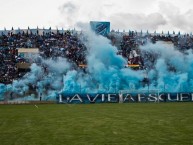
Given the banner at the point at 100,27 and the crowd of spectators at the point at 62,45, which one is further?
the banner at the point at 100,27

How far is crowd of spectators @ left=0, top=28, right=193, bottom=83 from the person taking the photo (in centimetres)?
6021

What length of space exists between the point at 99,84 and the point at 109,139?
40.4 metres

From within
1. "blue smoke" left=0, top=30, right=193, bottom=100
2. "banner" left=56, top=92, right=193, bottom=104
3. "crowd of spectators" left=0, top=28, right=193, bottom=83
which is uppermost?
"crowd of spectators" left=0, top=28, right=193, bottom=83

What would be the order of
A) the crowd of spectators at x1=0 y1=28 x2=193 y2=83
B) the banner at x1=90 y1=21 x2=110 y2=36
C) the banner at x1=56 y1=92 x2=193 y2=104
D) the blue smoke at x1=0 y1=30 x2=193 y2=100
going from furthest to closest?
1. the banner at x1=90 y1=21 x2=110 y2=36
2. the crowd of spectators at x1=0 y1=28 x2=193 y2=83
3. the blue smoke at x1=0 y1=30 x2=193 y2=100
4. the banner at x1=56 y1=92 x2=193 y2=104

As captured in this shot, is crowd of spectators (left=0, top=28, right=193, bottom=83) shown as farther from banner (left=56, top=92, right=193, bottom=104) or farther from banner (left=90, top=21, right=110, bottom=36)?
banner (left=56, top=92, right=193, bottom=104)

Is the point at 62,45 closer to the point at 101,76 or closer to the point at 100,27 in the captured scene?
the point at 100,27

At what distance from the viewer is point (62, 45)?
6588cm

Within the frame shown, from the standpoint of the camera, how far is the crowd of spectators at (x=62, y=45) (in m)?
60.2

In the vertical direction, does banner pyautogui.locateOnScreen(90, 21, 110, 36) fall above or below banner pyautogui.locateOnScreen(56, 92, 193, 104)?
above

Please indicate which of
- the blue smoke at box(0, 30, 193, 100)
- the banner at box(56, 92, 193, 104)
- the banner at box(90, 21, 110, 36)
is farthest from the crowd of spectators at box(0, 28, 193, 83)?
the banner at box(56, 92, 193, 104)

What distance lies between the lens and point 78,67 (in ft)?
192

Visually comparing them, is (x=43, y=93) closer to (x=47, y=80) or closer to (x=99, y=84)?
(x=47, y=80)

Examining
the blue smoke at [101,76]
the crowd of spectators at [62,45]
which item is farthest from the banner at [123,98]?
the crowd of spectators at [62,45]

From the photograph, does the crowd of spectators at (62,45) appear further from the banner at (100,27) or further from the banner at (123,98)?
the banner at (123,98)
